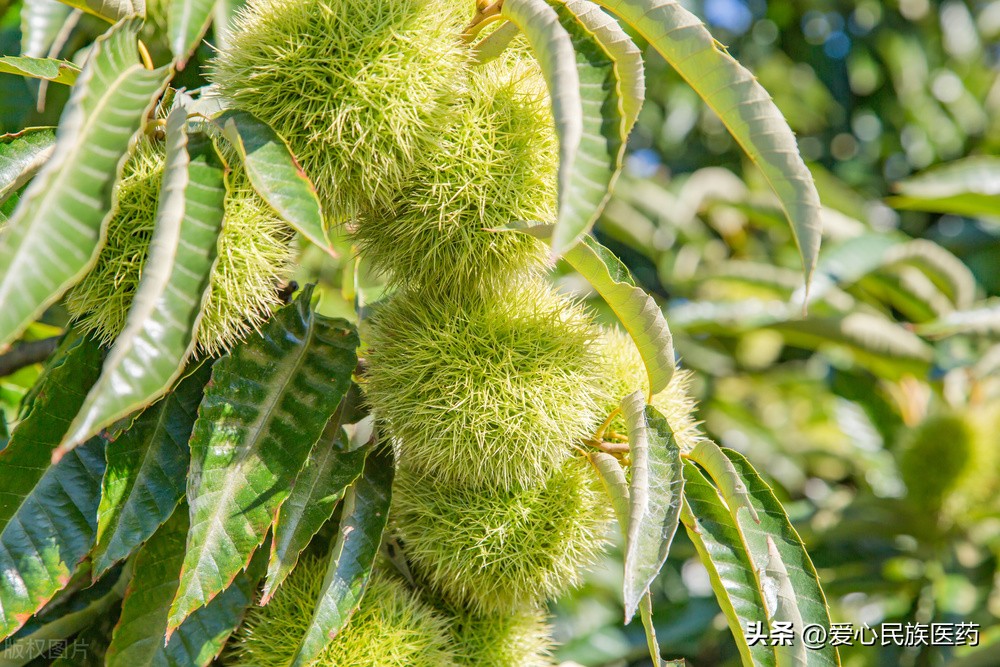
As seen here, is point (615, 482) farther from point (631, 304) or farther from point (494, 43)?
point (494, 43)

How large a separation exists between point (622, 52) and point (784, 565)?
0.55 m

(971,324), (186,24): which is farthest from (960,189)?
(186,24)

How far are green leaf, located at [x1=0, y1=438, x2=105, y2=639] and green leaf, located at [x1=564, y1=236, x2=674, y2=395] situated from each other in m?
0.56

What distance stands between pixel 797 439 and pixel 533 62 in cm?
181

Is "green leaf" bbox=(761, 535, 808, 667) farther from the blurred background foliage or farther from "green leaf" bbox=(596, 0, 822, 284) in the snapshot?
the blurred background foliage

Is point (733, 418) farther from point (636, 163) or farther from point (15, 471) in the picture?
point (15, 471)

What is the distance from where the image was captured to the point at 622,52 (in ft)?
2.50

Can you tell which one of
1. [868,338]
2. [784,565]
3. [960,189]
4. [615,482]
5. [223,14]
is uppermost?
[223,14]

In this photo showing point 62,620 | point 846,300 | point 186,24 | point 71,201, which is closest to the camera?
point 71,201

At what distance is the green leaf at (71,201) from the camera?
0.57 metres

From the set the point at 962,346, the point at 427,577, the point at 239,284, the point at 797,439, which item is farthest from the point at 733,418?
the point at 239,284

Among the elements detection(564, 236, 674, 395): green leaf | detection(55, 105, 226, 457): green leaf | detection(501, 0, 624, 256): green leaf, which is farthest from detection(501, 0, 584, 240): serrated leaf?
detection(55, 105, 226, 457): green leaf

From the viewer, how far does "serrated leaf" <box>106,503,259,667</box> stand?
88 centimetres

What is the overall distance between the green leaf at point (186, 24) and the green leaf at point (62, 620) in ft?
2.13
